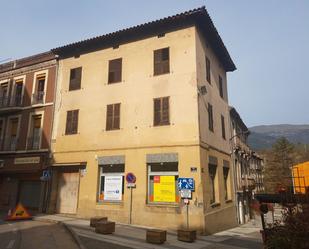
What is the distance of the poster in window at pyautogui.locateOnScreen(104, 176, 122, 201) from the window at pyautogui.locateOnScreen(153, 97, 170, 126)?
4.23 m

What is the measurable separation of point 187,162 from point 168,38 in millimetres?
7887

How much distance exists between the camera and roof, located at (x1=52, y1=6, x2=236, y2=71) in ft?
55.3

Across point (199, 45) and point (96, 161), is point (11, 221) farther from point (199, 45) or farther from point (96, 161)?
point (199, 45)

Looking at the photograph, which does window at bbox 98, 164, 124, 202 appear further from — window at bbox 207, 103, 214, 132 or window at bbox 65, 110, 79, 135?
window at bbox 207, 103, 214, 132

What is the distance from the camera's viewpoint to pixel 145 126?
55.1ft

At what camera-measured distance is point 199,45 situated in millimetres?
17453

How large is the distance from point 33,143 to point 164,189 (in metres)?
11.2

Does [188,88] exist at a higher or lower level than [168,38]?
lower

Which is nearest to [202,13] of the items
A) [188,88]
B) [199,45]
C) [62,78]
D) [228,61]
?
[199,45]

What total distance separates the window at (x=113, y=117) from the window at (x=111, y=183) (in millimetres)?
2476

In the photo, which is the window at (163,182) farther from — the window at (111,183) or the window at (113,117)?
the window at (113,117)

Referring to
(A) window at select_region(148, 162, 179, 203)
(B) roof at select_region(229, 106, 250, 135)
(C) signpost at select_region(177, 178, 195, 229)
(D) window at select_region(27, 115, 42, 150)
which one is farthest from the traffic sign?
(B) roof at select_region(229, 106, 250, 135)

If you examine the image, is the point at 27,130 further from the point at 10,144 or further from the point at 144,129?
the point at 144,129

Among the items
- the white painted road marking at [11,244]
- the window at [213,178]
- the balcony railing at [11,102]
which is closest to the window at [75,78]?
the balcony railing at [11,102]
